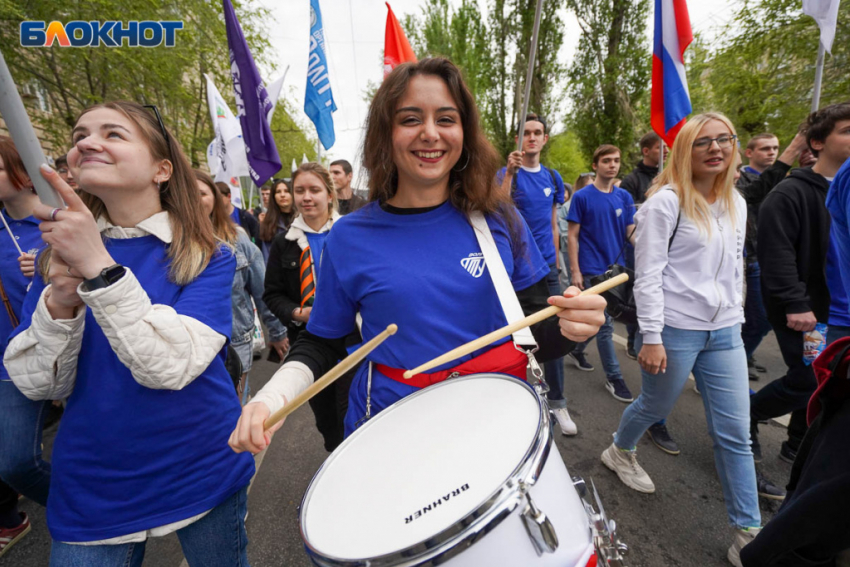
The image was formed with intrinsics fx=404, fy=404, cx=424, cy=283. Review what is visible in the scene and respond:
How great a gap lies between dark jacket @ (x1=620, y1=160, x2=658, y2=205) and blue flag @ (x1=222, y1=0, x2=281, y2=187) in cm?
384

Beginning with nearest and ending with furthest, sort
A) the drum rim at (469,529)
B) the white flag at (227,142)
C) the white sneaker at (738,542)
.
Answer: the drum rim at (469,529) → the white sneaker at (738,542) → the white flag at (227,142)

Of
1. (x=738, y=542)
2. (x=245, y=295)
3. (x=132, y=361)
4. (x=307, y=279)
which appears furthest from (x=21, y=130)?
(x=738, y=542)

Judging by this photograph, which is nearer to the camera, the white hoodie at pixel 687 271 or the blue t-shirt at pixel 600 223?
the white hoodie at pixel 687 271

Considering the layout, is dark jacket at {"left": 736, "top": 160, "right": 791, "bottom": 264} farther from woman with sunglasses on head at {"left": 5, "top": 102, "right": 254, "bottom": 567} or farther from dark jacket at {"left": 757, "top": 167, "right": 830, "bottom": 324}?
woman with sunglasses on head at {"left": 5, "top": 102, "right": 254, "bottom": 567}

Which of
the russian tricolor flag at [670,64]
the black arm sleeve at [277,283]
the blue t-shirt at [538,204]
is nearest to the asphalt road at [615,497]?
the black arm sleeve at [277,283]

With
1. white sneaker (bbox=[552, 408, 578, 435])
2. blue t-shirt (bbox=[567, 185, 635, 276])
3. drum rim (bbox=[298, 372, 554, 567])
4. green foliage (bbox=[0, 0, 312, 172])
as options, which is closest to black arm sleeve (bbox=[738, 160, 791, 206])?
blue t-shirt (bbox=[567, 185, 635, 276])

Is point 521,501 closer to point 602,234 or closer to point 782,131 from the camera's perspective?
point 602,234

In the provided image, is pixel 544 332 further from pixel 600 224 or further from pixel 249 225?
pixel 249 225

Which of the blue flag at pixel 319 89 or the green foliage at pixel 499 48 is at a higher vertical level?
the green foliage at pixel 499 48

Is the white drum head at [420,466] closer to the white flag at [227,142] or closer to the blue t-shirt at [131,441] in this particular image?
the blue t-shirt at [131,441]

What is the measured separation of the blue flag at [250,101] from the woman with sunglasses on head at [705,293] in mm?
3479

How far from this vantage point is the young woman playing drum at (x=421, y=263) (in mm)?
1182

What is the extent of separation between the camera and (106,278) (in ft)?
3.23

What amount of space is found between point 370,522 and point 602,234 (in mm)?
3758
